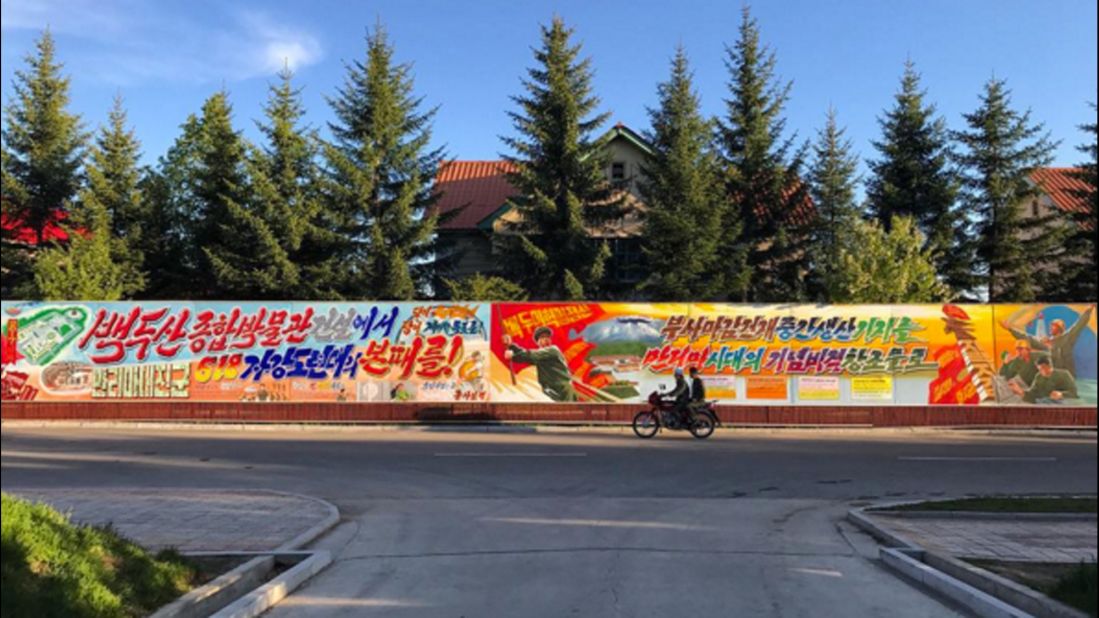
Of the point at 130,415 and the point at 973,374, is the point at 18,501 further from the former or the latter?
the point at 973,374

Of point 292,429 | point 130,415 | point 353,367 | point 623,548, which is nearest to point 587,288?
point 353,367

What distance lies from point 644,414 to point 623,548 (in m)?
10.8

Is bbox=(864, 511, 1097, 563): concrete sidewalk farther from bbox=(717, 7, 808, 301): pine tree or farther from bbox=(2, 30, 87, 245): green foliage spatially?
bbox=(2, 30, 87, 245): green foliage

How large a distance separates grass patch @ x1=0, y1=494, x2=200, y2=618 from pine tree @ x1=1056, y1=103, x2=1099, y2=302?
33482mm

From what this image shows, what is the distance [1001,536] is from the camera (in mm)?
7305

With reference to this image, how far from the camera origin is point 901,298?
927 inches

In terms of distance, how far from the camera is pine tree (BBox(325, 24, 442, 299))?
2809 centimetres

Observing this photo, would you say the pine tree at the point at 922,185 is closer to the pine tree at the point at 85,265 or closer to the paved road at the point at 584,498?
the paved road at the point at 584,498

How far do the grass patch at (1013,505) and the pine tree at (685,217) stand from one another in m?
17.8

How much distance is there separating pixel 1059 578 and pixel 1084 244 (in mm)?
30247

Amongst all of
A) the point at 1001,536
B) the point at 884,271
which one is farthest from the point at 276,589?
the point at 884,271

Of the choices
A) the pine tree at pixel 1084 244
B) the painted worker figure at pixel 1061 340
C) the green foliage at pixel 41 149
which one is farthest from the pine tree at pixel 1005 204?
the green foliage at pixel 41 149

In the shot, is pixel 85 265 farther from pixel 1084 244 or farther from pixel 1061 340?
pixel 1084 244

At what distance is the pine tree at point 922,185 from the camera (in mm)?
29906
